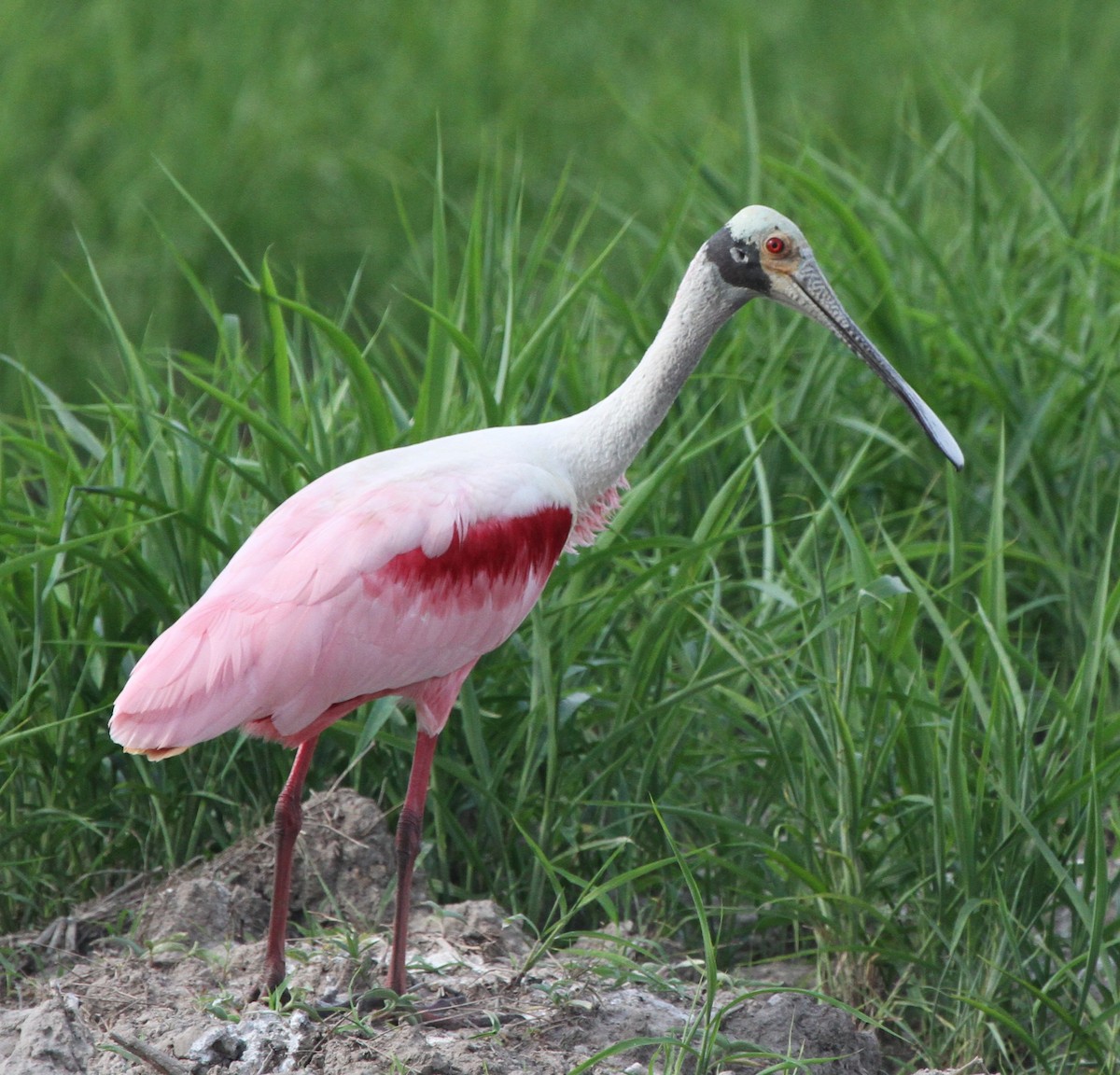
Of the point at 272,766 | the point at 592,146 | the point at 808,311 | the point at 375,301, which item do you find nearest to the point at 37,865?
the point at 272,766

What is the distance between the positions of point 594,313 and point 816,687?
2.01 metres

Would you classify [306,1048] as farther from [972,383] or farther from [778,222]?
[972,383]

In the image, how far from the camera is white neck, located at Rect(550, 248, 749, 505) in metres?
3.61

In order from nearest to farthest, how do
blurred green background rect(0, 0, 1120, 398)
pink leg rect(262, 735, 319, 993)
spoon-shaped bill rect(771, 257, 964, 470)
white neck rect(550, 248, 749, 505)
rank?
pink leg rect(262, 735, 319, 993)
white neck rect(550, 248, 749, 505)
spoon-shaped bill rect(771, 257, 964, 470)
blurred green background rect(0, 0, 1120, 398)

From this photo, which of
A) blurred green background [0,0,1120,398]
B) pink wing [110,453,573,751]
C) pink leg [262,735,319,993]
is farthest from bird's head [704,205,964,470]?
blurred green background [0,0,1120,398]

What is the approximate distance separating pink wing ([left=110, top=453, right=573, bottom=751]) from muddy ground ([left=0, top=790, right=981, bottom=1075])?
0.50m

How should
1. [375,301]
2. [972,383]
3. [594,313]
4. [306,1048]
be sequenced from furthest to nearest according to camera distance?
1. [375,301]
2. [594,313]
3. [972,383]
4. [306,1048]

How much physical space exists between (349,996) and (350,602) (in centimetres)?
72

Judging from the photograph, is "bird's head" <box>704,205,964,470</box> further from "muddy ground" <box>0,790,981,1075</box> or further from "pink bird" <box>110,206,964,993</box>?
"muddy ground" <box>0,790,981,1075</box>

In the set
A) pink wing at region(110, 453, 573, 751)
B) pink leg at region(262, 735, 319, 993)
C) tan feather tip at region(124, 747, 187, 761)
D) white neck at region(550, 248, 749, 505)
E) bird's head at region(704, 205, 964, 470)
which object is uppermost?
bird's head at region(704, 205, 964, 470)

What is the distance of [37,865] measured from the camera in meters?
3.97

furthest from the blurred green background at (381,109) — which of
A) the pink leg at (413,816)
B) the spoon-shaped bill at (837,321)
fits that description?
the pink leg at (413,816)

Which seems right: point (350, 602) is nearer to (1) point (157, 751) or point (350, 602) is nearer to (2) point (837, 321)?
(1) point (157, 751)

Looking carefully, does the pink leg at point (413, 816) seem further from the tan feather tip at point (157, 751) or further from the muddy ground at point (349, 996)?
the tan feather tip at point (157, 751)
